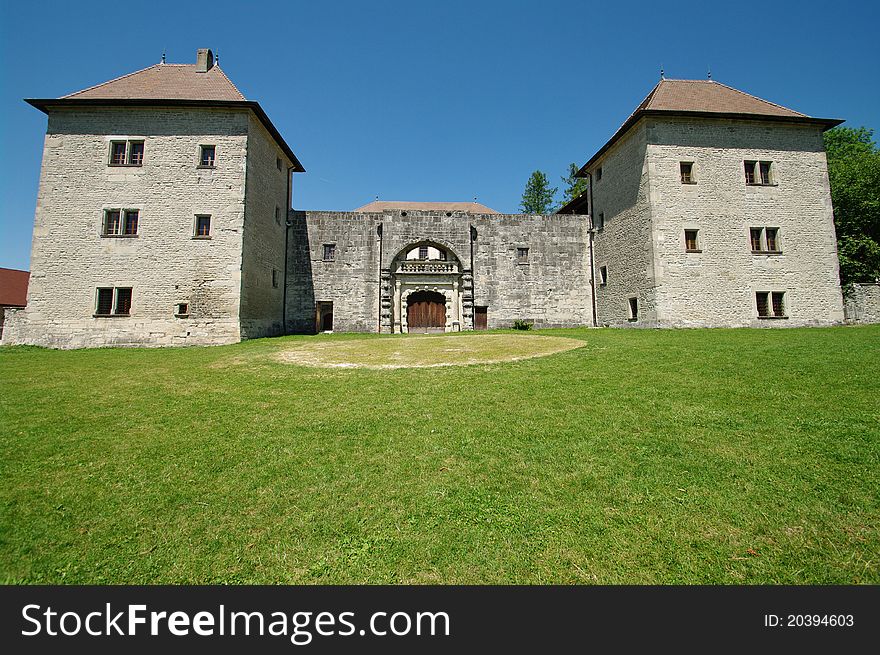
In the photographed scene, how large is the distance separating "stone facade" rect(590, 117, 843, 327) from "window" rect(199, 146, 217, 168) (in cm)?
1994

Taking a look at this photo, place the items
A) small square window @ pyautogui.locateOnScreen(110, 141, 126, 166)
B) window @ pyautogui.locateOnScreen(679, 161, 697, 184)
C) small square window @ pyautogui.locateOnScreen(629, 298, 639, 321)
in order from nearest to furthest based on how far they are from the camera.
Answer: small square window @ pyautogui.locateOnScreen(110, 141, 126, 166) → window @ pyautogui.locateOnScreen(679, 161, 697, 184) → small square window @ pyautogui.locateOnScreen(629, 298, 639, 321)

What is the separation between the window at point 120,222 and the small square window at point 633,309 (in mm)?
23269

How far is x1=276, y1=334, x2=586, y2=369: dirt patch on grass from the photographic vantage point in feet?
32.8

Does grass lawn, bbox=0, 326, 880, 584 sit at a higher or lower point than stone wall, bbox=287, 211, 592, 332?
lower

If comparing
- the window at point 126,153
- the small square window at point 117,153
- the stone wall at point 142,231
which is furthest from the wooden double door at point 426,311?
the small square window at point 117,153

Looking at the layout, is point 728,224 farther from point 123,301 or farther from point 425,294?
point 123,301

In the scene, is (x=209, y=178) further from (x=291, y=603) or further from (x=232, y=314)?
(x=291, y=603)

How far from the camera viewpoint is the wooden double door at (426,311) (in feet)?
75.9

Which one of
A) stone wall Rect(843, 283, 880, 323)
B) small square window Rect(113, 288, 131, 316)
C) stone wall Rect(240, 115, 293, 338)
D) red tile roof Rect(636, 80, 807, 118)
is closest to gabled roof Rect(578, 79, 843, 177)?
red tile roof Rect(636, 80, 807, 118)

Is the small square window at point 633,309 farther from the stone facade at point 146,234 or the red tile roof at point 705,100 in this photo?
the stone facade at point 146,234

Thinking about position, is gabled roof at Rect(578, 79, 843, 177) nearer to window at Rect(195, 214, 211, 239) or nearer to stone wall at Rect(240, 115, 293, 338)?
stone wall at Rect(240, 115, 293, 338)

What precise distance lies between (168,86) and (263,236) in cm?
783

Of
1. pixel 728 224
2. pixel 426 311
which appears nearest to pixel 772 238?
pixel 728 224

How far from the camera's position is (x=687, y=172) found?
18391mm
